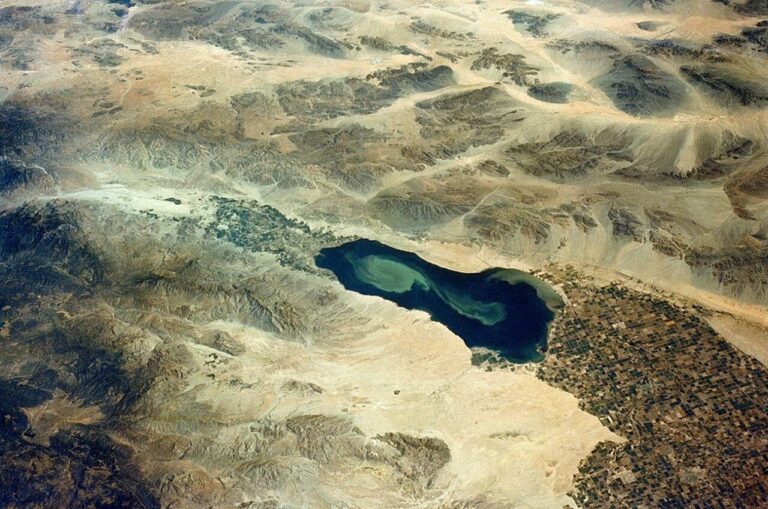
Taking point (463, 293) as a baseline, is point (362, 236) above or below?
above

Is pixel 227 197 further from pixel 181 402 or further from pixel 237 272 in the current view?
pixel 181 402

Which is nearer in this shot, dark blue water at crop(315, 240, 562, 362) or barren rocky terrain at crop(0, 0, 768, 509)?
barren rocky terrain at crop(0, 0, 768, 509)

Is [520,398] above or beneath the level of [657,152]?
beneath

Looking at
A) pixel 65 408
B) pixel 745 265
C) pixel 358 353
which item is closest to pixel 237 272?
pixel 358 353

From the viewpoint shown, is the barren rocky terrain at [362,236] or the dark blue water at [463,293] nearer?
the barren rocky terrain at [362,236]

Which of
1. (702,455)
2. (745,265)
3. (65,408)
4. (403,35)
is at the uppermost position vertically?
(403,35)

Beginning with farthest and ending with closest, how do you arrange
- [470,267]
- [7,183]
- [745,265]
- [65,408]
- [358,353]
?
[7,183]
[470,267]
[745,265]
[358,353]
[65,408]

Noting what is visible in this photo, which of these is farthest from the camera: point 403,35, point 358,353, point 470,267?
point 403,35

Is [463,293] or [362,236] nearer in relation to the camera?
[463,293]
